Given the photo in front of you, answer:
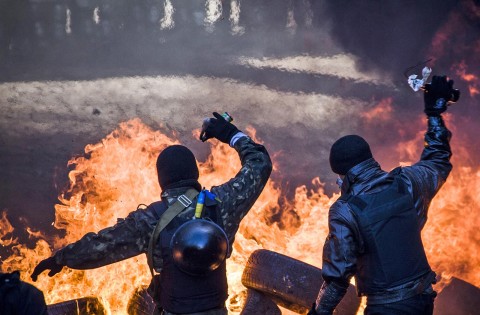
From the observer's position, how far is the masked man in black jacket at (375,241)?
10.8 feet

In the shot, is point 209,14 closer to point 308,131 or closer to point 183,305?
point 308,131

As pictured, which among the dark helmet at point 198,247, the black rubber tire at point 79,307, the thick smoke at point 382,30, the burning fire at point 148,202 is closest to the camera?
the dark helmet at point 198,247

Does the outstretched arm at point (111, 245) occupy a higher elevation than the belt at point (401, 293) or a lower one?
higher

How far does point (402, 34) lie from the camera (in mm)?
7688

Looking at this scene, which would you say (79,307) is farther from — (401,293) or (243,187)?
(401,293)

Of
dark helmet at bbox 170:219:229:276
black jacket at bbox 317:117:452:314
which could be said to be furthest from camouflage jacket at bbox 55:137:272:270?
black jacket at bbox 317:117:452:314

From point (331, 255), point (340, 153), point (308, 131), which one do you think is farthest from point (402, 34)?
point (331, 255)

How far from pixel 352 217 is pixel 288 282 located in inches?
74.3

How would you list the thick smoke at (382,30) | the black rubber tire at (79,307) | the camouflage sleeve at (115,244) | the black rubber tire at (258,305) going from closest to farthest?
the camouflage sleeve at (115,244), the black rubber tire at (79,307), the black rubber tire at (258,305), the thick smoke at (382,30)

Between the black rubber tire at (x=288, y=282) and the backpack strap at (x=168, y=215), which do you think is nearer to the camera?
the backpack strap at (x=168, y=215)

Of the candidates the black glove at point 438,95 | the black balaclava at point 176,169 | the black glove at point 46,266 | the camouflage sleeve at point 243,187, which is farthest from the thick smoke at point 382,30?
the black glove at point 46,266

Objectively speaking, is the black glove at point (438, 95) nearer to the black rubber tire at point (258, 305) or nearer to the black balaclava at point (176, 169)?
the black balaclava at point (176, 169)

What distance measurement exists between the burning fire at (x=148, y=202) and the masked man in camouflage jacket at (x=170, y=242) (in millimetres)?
2599

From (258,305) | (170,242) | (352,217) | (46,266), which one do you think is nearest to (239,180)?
(170,242)
